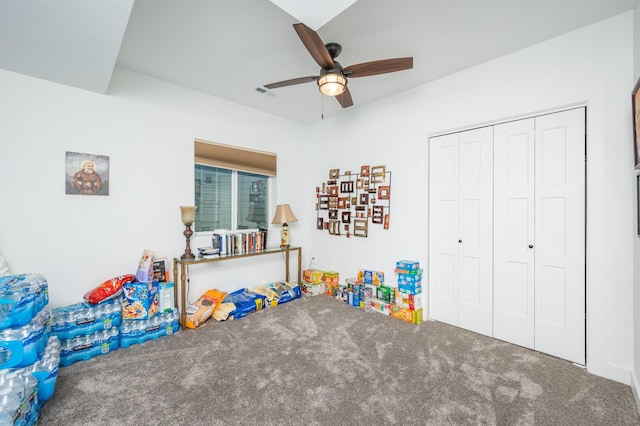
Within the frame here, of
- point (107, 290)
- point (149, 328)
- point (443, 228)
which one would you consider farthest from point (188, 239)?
point (443, 228)

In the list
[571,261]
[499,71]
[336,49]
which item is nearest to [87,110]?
[336,49]

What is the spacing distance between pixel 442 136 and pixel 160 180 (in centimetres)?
325

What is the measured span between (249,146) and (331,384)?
3.10 m

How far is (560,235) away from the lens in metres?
2.30

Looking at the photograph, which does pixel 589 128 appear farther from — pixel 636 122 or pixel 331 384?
pixel 331 384

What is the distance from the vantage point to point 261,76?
2.90 metres

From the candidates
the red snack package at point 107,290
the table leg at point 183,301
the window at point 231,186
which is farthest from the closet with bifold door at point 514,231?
the red snack package at point 107,290

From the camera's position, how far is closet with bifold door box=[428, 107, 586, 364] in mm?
2242

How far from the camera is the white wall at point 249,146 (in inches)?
79.6

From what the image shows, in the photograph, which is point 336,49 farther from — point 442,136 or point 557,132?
point 557,132

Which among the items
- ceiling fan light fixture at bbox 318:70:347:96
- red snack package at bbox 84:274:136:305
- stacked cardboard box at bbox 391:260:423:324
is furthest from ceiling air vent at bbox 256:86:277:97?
stacked cardboard box at bbox 391:260:423:324

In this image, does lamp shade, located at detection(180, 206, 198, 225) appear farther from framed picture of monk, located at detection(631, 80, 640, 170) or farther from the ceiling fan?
framed picture of monk, located at detection(631, 80, 640, 170)

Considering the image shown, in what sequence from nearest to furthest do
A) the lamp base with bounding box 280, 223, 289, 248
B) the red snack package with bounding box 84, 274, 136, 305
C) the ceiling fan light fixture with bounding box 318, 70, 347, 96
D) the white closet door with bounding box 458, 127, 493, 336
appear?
the ceiling fan light fixture with bounding box 318, 70, 347, 96
the red snack package with bounding box 84, 274, 136, 305
the white closet door with bounding box 458, 127, 493, 336
the lamp base with bounding box 280, 223, 289, 248

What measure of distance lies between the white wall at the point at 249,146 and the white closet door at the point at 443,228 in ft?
0.36
